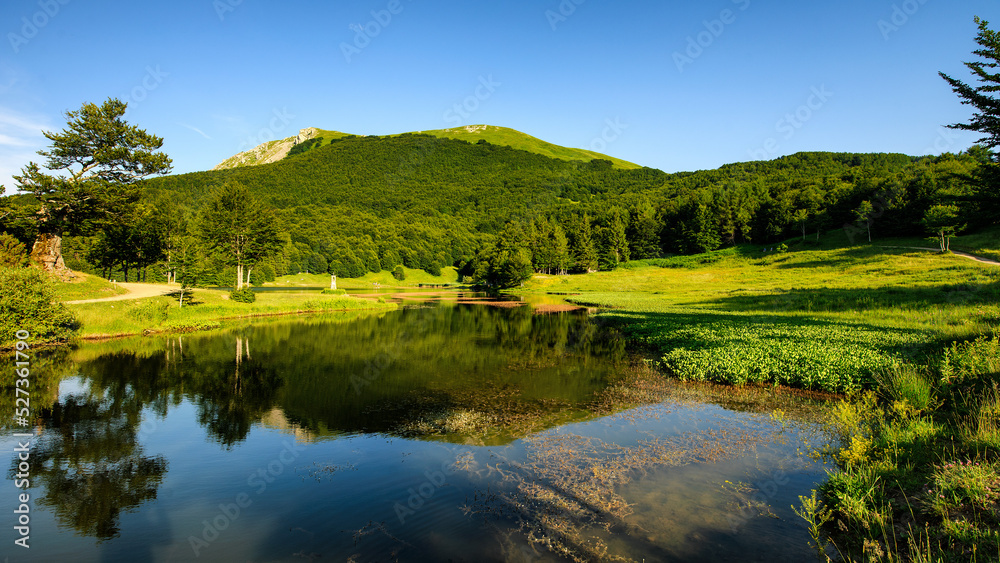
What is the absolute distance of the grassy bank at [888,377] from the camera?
6.55 metres

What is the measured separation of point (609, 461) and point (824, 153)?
226 meters

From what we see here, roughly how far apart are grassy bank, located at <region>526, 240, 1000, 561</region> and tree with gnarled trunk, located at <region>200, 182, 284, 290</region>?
1816 inches

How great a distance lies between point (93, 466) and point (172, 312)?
2932cm

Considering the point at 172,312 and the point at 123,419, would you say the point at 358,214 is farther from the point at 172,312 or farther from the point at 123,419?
the point at 123,419

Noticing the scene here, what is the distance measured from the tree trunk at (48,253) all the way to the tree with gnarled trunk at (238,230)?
17.0 m

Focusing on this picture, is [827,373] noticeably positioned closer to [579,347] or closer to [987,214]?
[987,214]

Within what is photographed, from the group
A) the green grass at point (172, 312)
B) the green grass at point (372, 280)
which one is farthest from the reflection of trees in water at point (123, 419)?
the green grass at point (372, 280)

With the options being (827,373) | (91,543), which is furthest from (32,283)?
(827,373)

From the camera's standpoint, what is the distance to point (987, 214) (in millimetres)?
17359

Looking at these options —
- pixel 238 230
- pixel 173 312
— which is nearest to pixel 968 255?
pixel 173 312

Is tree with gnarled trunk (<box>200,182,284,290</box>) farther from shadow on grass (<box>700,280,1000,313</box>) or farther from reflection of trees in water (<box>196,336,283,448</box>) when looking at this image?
shadow on grass (<box>700,280,1000,313</box>)

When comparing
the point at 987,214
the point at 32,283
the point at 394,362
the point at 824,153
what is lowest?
the point at 394,362

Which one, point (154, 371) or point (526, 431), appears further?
point (154, 371)

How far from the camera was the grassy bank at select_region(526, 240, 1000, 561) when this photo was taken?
6547 mm
